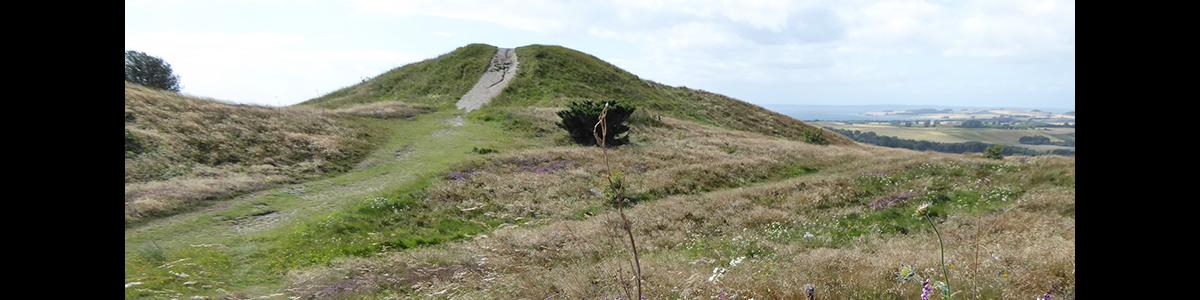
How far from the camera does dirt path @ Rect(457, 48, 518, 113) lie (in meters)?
47.5

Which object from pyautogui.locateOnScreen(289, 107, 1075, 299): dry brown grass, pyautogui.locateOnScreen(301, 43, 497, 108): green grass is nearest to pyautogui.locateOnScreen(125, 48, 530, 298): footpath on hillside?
pyautogui.locateOnScreen(289, 107, 1075, 299): dry brown grass

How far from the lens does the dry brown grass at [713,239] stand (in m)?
6.29

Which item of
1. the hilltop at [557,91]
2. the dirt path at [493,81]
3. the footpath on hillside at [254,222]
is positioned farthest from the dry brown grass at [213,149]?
the hilltop at [557,91]

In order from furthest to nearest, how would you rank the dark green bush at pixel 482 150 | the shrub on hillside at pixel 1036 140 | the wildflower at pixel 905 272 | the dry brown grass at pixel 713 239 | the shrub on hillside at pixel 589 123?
the shrub on hillside at pixel 1036 140, the shrub on hillside at pixel 589 123, the dark green bush at pixel 482 150, the dry brown grass at pixel 713 239, the wildflower at pixel 905 272

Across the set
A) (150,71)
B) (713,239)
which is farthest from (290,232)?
(150,71)

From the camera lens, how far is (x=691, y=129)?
4362 centimetres

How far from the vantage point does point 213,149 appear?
22.3 metres

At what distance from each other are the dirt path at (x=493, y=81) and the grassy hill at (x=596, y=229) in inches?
585

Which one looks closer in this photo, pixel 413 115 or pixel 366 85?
pixel 413 115

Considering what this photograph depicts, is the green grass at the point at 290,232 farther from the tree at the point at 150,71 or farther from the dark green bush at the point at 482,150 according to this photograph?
the tree at the point at 150,71

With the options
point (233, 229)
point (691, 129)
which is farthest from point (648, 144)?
point (233, 229)
